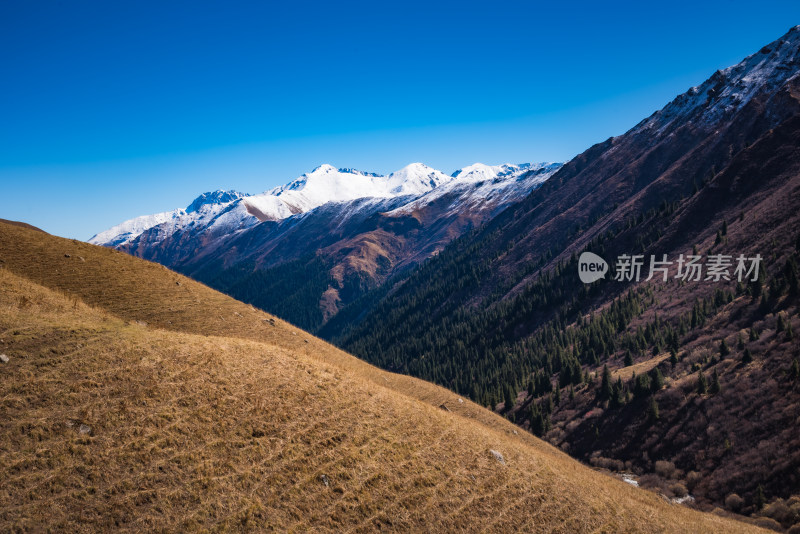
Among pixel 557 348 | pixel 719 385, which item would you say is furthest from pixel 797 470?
pixel 557 348

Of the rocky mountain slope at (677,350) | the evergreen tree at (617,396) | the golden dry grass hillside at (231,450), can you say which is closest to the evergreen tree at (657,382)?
the rocky mountain slope at (677,350)

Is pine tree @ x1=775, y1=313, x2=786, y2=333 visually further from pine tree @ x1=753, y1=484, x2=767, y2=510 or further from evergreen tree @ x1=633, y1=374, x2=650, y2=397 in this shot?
pine tree @ x1=753, y1=484, x2=767, y2=510

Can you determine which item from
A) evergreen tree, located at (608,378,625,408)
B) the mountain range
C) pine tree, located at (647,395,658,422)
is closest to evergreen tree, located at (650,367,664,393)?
the mountain range

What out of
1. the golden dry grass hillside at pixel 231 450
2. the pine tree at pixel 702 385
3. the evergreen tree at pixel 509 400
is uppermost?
the golden dry grass hillside at pixel 231 450

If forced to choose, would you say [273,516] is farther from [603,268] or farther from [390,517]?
[603,268]

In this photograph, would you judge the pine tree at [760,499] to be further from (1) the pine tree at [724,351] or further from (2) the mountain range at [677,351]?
(1) the pine tree at [724,351]

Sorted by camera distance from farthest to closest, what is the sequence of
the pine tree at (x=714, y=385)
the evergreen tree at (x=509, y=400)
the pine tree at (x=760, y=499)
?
the evergreen tree at (x=509, y=400)
the pine tree at (x=714, y=385)
the pine tree at (x=760, y=499)

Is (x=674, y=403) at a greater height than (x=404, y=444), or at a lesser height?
lesser

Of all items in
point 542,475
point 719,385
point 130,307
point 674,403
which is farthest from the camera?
point 674,403

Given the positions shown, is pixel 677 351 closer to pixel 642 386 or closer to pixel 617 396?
pixel 642 386
